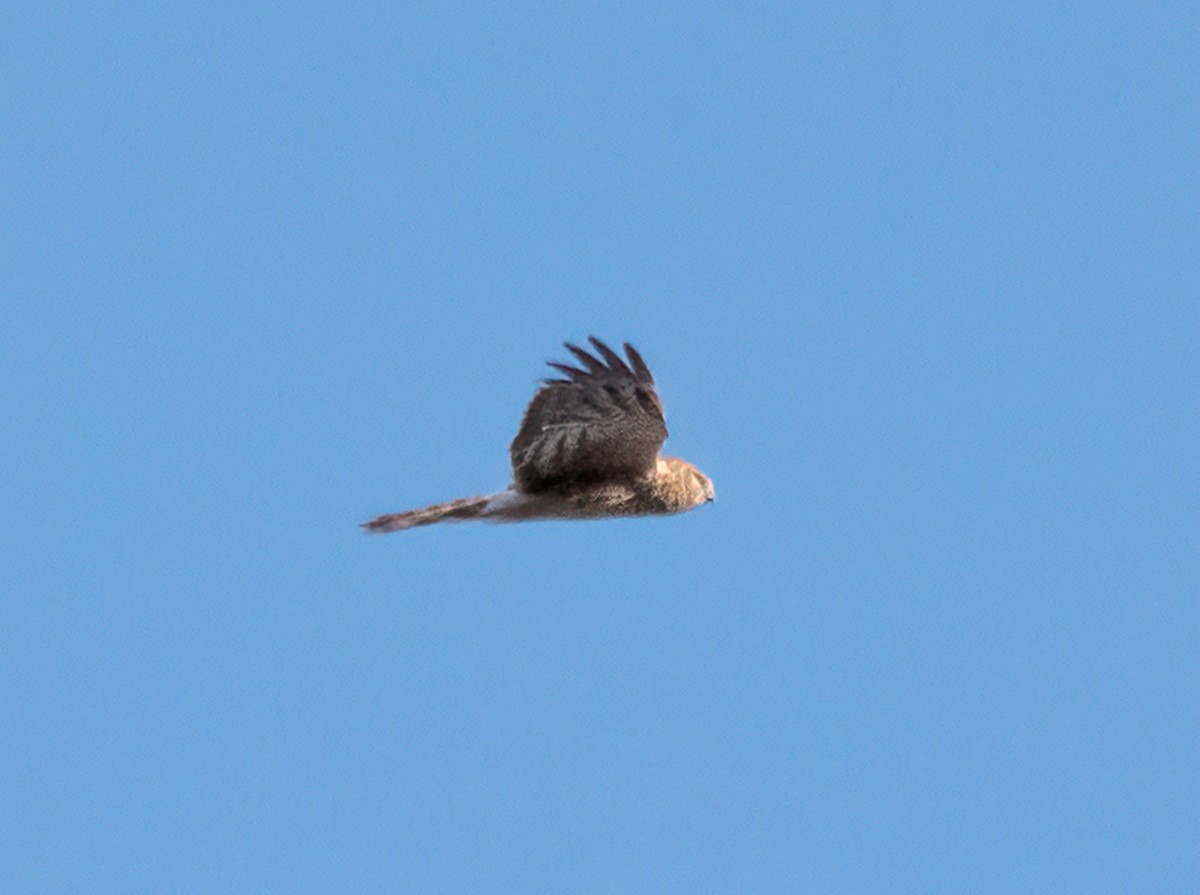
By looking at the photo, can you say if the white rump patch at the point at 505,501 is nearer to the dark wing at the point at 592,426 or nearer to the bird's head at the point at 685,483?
the dark wing at the point at 592,426

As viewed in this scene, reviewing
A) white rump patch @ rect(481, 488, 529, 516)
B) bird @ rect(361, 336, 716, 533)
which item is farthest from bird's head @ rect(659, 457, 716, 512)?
white rump patch @ rect(481, 488, 529, 516)

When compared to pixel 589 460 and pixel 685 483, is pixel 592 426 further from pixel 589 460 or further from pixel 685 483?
pixel 685 483

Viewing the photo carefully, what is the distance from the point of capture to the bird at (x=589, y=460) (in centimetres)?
1619

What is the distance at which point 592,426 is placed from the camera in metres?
16.5

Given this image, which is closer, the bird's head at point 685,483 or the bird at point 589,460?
the bird at point 589,460

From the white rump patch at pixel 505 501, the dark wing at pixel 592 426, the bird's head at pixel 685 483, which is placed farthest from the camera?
the bird's head at pixel 685 483

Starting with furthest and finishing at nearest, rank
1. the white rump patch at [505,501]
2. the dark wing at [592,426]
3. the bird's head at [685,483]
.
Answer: the bird's head at [685,483] → the white rump patch at [505,501] → the dark wing at [592,426]

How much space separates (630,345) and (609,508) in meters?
1.71

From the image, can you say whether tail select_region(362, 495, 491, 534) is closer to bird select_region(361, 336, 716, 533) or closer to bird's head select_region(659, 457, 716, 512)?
bird select_region(361, 336, 716, 533)

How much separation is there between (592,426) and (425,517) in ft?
5.62

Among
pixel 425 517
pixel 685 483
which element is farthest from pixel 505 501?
pixel 685 483

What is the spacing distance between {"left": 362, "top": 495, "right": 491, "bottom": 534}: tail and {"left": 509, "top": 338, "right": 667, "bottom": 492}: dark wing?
554 millimetres

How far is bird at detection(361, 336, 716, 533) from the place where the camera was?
53.1 feet

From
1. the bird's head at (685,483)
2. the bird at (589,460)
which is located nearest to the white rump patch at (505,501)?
the bird at (589,460)
